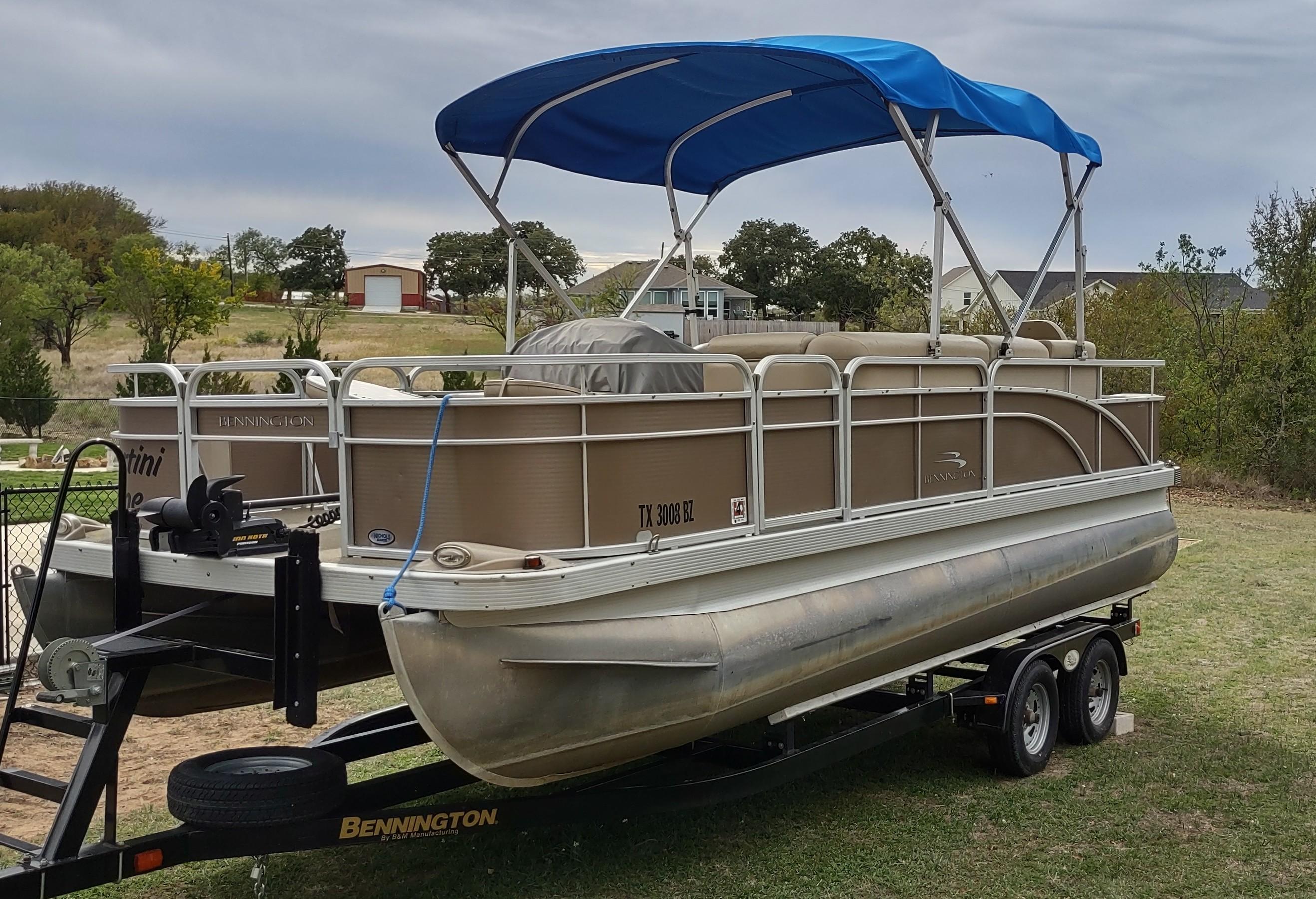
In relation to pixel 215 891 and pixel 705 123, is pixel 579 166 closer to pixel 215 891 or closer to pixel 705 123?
pixel 705 123

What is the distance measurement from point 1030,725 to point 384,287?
232 feet

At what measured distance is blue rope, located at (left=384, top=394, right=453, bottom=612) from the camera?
13.5 feet

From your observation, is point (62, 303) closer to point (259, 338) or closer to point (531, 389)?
point (259, 338)

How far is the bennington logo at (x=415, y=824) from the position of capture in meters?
4.36

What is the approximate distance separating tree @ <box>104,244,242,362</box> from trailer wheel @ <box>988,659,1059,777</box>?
41219 millimetres

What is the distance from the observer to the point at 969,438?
651cm

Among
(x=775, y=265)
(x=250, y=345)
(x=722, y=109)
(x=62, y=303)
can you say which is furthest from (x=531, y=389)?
(x=62, y=303)

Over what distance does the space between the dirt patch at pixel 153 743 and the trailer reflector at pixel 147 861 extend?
83.3 inches

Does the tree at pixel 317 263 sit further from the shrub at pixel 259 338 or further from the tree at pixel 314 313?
the shrub at pixel 259 338

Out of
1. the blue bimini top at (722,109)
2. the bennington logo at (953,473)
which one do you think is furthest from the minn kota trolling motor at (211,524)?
the bennington logo at (953,473)

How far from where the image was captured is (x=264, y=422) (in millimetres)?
5930

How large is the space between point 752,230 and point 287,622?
39871mm

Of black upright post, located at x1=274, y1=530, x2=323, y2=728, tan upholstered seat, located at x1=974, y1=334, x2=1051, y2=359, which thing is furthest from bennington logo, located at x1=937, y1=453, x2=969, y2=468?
black upright post, located at x1=274, y1=530, x2=323, y2=728

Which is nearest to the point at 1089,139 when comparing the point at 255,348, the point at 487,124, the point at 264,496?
the point at 487,124
